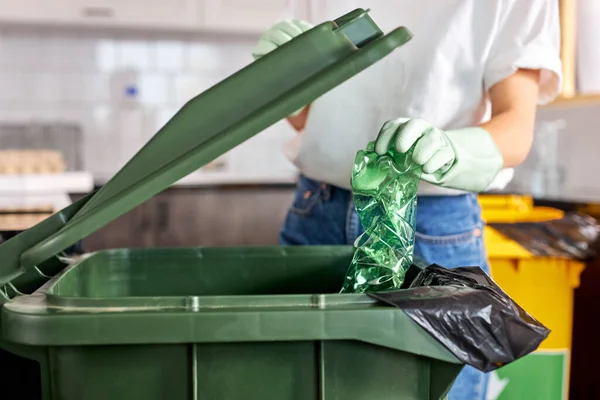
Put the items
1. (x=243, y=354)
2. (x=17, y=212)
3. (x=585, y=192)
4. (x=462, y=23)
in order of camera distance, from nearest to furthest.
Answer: (x=243, y=354)
(x=462, y=23)
(x=17, y=212)
(x=585, y=192)

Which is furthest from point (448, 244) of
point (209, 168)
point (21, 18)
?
point (21, 18)

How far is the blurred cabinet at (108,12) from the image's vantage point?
113 inches

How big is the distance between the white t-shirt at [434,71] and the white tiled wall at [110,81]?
6.82 ft

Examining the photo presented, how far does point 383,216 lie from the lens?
714mm

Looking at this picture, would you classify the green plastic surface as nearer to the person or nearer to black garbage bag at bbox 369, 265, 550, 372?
black garbage bag at bbox 369, 265, 550, 372

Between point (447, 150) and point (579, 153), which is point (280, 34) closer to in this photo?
point (447, 150)

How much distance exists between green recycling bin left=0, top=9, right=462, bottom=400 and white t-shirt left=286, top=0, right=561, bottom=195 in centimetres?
33

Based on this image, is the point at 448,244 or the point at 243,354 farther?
the point at 448,244

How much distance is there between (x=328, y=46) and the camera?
629mm

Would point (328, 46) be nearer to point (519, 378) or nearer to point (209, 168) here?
point (519, 378)

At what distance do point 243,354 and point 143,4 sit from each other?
2.71m

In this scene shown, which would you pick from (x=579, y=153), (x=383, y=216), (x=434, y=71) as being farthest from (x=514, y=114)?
(x=579, y=153)

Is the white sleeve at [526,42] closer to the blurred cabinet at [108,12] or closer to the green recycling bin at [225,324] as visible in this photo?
the green recycling bin at [225,324]

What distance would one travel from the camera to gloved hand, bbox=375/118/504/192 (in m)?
0.67
